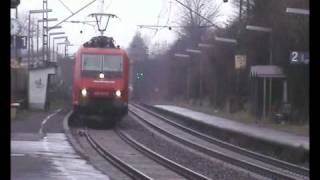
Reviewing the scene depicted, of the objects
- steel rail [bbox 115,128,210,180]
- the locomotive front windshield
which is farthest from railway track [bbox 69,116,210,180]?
the locomotive front windshield

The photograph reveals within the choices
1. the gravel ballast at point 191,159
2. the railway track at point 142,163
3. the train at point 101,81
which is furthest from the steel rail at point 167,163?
the train at point 101,81

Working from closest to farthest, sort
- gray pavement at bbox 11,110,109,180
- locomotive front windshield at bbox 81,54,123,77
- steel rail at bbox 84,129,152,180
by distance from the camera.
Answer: gray pavement at bbox 11,110,109,180 → steel rail at bbox 84,129,152,180 → locomotive front windshield at bbox 81,54,123,77

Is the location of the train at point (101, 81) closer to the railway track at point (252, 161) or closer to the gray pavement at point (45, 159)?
the gray pavement at point (45, 159)

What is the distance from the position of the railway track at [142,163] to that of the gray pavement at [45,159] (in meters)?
0.97

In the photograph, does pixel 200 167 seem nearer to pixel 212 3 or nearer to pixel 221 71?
pixel 221 71

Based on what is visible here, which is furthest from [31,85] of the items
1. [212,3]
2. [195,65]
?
[212,3]

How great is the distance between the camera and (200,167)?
18531mm

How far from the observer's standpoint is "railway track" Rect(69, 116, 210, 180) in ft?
51.6

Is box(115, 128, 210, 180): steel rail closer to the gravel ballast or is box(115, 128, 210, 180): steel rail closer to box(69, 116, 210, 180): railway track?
box(69, 116, 210, 180): railway track

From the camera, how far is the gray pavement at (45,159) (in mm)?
13693

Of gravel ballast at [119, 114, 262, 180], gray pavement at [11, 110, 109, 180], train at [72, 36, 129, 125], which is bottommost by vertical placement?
gravel ballast at [119, 114, 262, 180]

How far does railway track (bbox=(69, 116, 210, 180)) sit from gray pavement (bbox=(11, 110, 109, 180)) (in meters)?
0.97

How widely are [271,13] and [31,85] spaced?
50.0ft

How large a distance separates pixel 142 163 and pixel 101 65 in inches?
461
